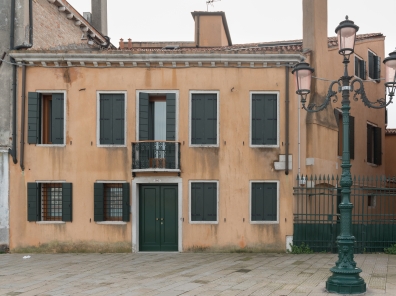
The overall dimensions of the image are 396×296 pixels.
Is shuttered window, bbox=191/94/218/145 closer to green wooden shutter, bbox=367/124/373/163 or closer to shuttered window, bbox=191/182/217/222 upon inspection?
shuttered window, bbox=191/182/217/222

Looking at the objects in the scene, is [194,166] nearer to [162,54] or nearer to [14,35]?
[162,54]

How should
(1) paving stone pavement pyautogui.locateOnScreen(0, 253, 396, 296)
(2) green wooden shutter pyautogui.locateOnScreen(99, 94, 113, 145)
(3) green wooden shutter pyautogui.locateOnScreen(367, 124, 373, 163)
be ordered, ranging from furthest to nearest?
(3) green wooden shutter pyautogui.locateOnScreen(367, 124, 373, 163)
(2) green wooden shutter pyautogui.locateOnScreen(99, 94, 113, 145)
(1) paving stone pavement pyautogui.locateOnScreen(0, 253, 396, 296)

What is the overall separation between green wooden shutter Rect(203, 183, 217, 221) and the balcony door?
1329 mm

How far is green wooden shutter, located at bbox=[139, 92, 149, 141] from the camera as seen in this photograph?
15438mm

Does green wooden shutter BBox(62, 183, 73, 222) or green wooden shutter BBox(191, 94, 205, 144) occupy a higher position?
green wooden shutter BBox(191, 94, 205, 144)

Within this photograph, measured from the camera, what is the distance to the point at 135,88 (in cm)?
1554

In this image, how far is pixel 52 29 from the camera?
17.7 meters

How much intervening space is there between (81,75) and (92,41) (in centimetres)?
529

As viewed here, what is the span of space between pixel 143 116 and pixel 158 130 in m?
0.75

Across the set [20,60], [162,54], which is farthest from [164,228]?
[20,60]

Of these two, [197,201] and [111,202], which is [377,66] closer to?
[197,201]

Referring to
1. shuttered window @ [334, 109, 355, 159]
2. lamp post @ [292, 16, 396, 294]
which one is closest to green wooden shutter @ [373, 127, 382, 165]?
shuttered window @ [334, 109, 355, 159]

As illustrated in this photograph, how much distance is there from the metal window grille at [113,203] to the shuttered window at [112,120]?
1.44 metres

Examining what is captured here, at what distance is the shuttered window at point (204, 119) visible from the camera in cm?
1546
